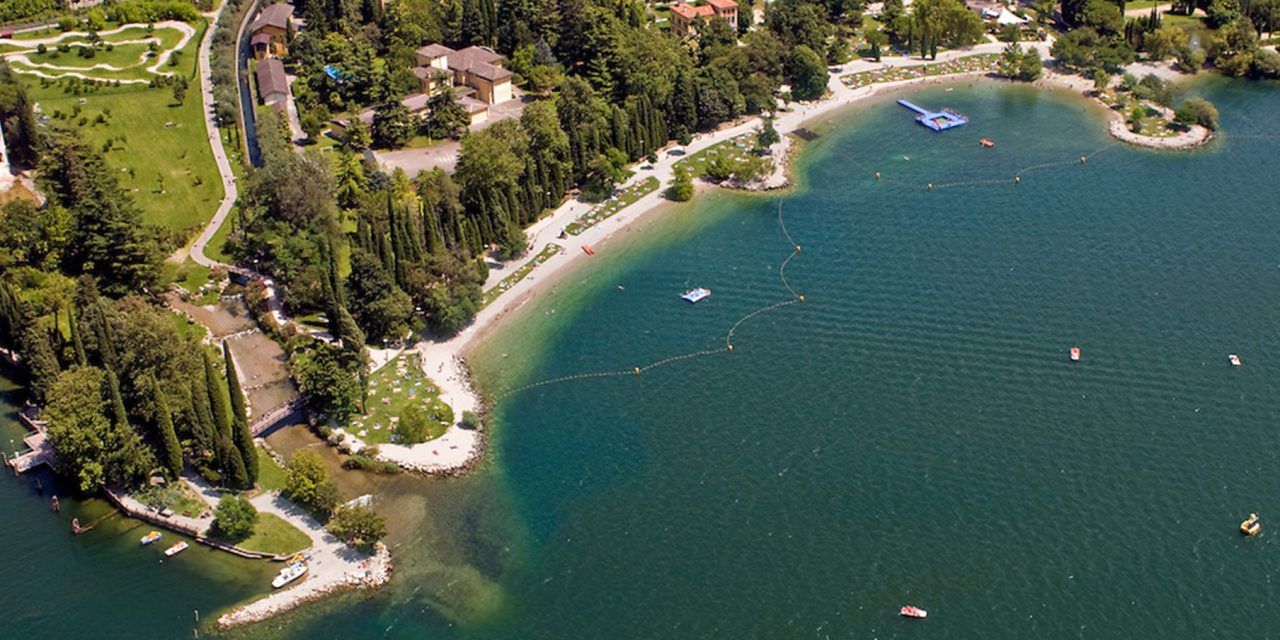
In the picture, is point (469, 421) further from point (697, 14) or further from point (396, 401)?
point (697, 14)

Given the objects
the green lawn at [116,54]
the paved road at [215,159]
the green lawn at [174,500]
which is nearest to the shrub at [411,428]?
the green lawn at [174,500]

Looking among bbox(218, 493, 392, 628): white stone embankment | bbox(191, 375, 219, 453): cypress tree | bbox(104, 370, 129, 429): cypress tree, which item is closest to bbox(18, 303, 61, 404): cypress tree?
bbox(104, 370, 129, 429): cypress tree

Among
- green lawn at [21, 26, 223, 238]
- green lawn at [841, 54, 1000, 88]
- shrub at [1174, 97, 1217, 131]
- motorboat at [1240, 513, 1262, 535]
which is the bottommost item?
motorboat at [1240, 513, 1262, 535]

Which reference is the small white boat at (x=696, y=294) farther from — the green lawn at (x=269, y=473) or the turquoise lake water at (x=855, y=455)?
the green lawn at (x=269, y=473)

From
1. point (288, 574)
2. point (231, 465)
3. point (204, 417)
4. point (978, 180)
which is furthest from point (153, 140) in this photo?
point (978, 180)

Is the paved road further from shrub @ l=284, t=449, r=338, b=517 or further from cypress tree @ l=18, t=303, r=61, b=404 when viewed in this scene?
shrub @ l=284, t=449, r=338, b=517

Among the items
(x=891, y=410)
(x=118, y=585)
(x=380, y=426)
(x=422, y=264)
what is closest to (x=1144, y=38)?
(x=891, y=410)
